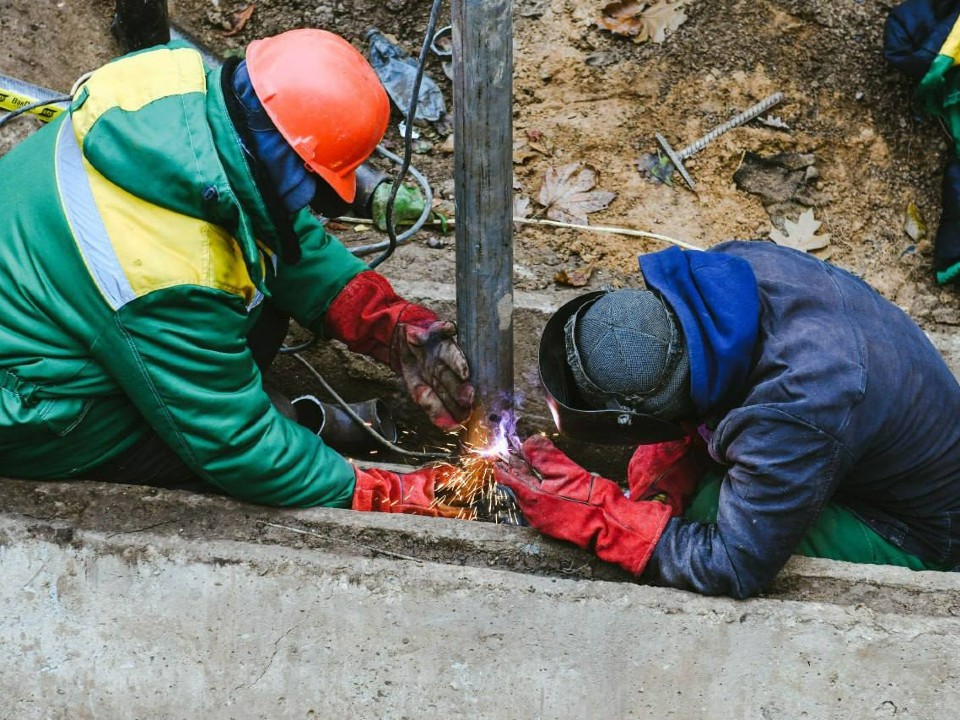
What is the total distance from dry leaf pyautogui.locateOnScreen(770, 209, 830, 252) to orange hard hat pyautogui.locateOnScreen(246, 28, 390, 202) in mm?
2389

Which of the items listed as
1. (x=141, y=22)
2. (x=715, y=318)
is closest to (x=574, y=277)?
(x=715, y=318)

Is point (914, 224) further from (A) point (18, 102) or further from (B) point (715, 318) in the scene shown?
(A) point (18, 102)

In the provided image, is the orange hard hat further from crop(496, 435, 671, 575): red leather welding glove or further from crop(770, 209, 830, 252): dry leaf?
crop(770, 209, 830, 252): dry leaf

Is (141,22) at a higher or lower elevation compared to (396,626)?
higher

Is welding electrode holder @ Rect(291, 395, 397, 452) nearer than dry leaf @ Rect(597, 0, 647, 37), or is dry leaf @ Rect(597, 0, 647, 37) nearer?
welding electrode holder @ Rect(291, 395, 397, 452)

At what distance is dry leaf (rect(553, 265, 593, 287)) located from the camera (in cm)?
417

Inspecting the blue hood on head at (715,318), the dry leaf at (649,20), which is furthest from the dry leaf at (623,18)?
the blue hood on head at (715,318)

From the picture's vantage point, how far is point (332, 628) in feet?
8.84

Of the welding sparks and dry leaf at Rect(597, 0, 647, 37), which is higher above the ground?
dry leaf at Rect(597, 0, 647, 37)

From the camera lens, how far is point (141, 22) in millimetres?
4230

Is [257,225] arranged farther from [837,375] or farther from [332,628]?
[837,375]

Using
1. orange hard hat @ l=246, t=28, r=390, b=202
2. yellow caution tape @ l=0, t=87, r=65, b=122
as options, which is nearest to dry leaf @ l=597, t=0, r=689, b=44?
orange hard hat @ l=246, t=28, r=390, b=202

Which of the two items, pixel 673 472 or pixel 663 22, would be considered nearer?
pixel 673 472

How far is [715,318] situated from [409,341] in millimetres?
1252
